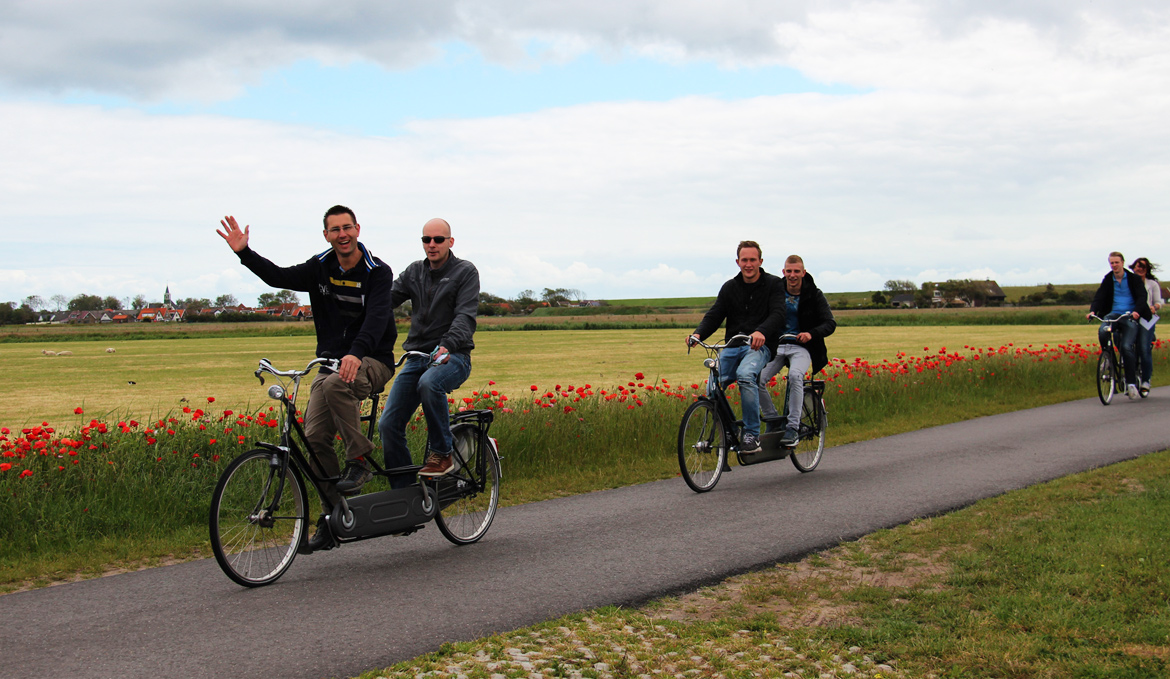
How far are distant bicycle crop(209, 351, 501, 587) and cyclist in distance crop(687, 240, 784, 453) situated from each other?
3.12m

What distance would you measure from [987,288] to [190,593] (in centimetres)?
15784

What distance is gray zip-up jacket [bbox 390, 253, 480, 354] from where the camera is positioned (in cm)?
607

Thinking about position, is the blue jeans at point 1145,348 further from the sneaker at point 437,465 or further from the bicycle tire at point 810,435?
the sneaker at point 437,465

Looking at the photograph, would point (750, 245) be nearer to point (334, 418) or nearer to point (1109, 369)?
point (334, 418)

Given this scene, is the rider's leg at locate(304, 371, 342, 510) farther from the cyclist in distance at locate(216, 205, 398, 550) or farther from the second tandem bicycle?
the second tandem bicycle

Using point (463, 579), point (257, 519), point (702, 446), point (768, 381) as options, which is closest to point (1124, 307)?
point (768, 381)

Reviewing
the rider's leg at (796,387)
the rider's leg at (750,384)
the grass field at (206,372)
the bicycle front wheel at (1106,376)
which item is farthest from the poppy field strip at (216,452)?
the grass field at (206,372)

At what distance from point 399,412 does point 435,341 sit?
0.52 m

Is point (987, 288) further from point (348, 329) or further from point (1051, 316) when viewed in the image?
point (348, 329)

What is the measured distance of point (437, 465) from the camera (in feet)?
20.2

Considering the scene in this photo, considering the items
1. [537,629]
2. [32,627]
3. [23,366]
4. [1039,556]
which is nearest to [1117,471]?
[1039,556]

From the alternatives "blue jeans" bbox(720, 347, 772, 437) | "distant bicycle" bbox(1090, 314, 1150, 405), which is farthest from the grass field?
"distant bicycle" bbox(1090, 314, 1150, 405)

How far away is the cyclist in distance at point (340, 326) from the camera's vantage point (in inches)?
217

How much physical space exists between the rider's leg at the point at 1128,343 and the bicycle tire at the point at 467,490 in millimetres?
12672
